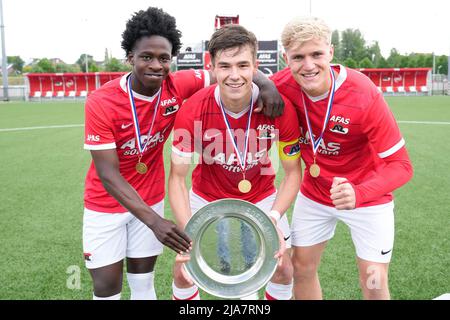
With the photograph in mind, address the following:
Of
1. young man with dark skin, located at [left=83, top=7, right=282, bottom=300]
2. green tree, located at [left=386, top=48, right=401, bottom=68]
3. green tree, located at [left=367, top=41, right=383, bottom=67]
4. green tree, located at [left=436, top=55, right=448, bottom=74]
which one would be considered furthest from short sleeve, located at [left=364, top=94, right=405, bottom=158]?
green tree, located at [left=367, top=41, right=383, bottom=67]

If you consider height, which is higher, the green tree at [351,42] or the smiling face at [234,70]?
the green tree at [351,42]

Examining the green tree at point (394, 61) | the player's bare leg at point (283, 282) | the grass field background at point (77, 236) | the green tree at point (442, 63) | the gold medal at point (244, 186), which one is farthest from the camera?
the green tree at point (442, 63)

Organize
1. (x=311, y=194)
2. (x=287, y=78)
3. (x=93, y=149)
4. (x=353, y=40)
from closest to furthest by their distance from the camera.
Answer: (x=93, y=149), (x=287, y=78), (x=311, y=194), (x=353, y=40)

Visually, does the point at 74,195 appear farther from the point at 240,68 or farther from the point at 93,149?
the point at 240,68

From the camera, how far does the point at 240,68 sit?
2.97m

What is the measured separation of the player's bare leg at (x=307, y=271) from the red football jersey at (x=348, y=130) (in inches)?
17.1

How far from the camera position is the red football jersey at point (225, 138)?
3.18m

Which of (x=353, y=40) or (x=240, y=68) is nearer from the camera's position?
(x=240, y=68)

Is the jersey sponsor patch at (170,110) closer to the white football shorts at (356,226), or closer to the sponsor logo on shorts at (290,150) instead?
the sponsor logo on shorts at (290,150)

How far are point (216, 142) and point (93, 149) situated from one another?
0.90m

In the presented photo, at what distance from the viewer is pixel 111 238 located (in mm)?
3211

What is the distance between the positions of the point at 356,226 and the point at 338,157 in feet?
1.81

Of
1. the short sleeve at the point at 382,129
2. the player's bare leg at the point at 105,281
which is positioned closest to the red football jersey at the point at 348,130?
the short sleeve at the point at 382,129
